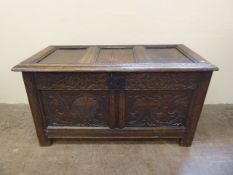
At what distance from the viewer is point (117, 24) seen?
5.44 ft

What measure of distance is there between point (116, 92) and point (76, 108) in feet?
1.04

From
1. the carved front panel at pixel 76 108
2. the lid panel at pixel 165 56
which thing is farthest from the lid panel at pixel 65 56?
the lid panel at pixel 165 56

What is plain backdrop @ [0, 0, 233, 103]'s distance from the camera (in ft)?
5.24

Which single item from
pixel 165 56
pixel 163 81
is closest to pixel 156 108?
pixel 163 81

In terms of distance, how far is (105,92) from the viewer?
50.5 inches

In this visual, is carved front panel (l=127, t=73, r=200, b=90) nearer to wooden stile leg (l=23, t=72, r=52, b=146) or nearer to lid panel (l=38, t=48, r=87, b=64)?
lid panel (l=38, t=48, r=87, b=64)

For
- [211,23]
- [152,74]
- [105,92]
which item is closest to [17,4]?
[105,92]

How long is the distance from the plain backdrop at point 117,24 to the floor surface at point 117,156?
2.42 ft

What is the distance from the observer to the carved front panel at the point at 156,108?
1.30 m

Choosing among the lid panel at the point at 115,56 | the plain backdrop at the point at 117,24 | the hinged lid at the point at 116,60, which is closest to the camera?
the hinged lid at the point at 116,60

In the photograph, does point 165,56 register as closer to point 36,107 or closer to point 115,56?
point 115,56

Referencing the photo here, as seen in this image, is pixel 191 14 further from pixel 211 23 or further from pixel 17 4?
pixel 17 4

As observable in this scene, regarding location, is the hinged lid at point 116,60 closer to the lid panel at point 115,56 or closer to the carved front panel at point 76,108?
the lid panel at point 115,56

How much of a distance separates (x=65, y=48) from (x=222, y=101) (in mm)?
1661
